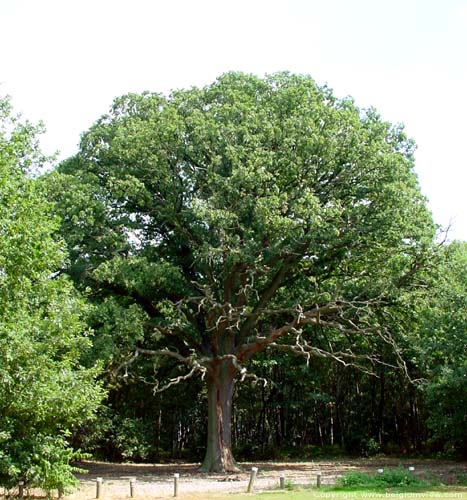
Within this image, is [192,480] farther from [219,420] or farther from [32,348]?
[32,348]

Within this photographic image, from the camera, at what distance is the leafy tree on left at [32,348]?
12758 millimetres

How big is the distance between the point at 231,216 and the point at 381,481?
360 inches

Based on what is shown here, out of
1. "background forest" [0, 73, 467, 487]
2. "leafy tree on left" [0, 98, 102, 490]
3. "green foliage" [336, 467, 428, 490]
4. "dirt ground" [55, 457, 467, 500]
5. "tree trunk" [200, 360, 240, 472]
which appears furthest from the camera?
"tree trunk" [200, 360, 240, 472]

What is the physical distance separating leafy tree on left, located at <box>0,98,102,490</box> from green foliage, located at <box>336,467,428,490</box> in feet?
25.5

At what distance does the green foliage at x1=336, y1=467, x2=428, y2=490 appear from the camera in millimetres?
17609

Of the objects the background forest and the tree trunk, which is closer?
the background forest

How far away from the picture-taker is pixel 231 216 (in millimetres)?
20844

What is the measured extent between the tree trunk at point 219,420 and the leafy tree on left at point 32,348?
9817 millimetres

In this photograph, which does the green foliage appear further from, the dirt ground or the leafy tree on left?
the leafy tree on left

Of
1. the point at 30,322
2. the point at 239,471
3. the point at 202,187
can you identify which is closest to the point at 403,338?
the point at 239,471

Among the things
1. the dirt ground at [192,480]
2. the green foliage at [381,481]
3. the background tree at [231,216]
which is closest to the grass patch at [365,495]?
the green foliage at [381,481]

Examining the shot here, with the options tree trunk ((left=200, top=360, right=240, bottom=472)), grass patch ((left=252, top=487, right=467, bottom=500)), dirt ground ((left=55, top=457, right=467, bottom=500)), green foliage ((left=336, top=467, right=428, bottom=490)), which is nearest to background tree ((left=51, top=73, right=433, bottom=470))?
tree trunk ((left=200, top=360, right=240, bottom=472))

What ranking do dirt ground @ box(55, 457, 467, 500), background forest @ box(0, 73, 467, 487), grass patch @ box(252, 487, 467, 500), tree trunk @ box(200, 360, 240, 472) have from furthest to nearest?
tree trunk @ box(200, 360, 240, 472) → background forest @ box(0, 73, 467, 487) → dirt ground @ box(55, 457, 467, 500) → grass patch @ box(252, 487, 467, 500)

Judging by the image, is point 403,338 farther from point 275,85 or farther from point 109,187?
point 109,187
